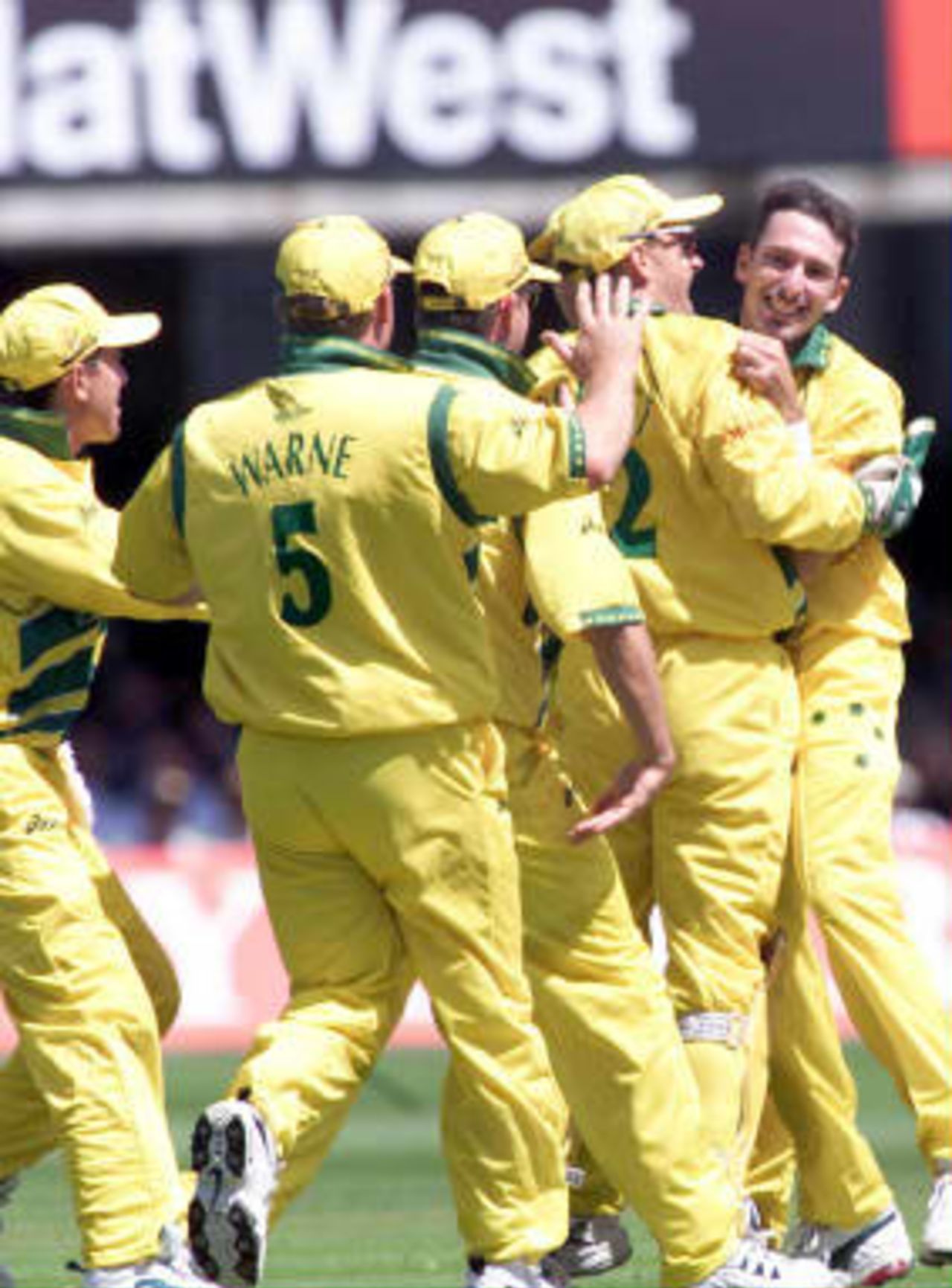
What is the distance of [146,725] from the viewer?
20266 mm

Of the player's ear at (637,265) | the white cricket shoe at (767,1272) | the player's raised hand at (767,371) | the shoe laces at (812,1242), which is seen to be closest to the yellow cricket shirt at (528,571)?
the player's ear at (637,265)

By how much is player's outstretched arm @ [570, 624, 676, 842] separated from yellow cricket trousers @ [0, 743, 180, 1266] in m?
1.26

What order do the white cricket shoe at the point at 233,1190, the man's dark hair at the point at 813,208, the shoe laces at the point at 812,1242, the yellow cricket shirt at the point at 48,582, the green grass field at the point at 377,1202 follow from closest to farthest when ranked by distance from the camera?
1. the white cricket shoe at the point at 233,1190
2. the yellow cricket shirt at the point at 48,582
3. the shoe laces at the point at 812,1242
4. the man's dark hair at the point at 813,208
5. the green grass field at the point at 377,1202

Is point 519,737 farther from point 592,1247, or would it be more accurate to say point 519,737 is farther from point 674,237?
point 592,1247

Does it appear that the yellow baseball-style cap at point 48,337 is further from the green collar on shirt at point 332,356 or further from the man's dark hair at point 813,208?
the man's dark hair at point 813,208

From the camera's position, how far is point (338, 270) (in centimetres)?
806

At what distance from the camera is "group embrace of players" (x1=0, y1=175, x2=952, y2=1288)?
7961 millimetres

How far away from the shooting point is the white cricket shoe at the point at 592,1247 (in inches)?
365

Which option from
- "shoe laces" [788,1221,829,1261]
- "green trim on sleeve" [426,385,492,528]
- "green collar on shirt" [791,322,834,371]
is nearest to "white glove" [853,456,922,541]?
"green collar on shirt" [791,322,834,371]

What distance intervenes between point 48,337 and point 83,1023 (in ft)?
5.39

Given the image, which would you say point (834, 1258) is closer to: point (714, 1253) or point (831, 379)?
point (714, 1253)

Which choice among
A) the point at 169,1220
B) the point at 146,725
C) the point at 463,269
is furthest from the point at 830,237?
the point at 146,725

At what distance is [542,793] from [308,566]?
2.95 feet

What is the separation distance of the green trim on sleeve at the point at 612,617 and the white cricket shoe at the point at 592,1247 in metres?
1.88
